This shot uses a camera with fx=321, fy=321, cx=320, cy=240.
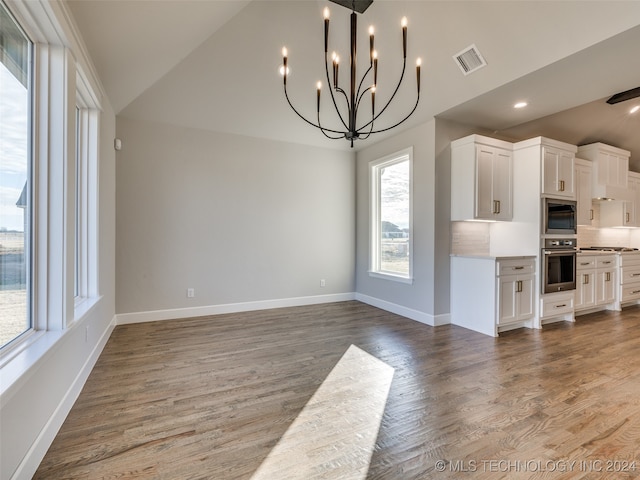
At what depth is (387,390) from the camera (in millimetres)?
2436

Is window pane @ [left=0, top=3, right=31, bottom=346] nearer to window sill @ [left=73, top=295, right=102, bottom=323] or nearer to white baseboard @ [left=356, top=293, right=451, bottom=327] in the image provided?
window sill @ [left=73, top=295, right=102, bottom=323]

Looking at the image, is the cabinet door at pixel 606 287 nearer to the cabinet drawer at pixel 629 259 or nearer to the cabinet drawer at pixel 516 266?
the cabinet drawer at pixel 629 259

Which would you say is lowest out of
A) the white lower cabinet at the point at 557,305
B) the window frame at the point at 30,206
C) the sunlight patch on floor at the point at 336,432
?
the sunlight patch on floor at the point at 336,432

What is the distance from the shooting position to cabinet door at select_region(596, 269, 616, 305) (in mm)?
4870

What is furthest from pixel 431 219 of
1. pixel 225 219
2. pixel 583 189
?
pixel 225 219

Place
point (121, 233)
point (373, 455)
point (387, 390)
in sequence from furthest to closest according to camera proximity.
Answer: point (121, 233)
point (387, 390)
point (373, 455)

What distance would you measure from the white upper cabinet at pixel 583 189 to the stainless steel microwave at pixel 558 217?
0.65 meters

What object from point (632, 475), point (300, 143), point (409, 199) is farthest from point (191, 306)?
point (632, 475)

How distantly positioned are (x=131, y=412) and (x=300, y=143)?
420 cm

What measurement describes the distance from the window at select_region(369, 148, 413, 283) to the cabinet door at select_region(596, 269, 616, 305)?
2970 millimetres

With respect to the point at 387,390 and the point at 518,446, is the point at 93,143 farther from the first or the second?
the point at 518,446

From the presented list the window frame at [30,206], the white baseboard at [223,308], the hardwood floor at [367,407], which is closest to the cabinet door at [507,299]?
the hardwood floor at [367,407]

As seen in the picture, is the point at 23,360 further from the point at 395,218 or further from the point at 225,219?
the point at 395,218

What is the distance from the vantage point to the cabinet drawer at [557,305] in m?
4.13
